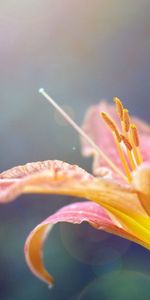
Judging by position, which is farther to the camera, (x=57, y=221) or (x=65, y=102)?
(x=65, y=102)

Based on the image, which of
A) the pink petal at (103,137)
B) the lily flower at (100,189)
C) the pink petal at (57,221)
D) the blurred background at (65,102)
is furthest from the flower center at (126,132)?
the blurred background at (65,102)

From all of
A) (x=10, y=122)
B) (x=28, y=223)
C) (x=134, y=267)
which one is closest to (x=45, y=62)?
(x=10, y=122)

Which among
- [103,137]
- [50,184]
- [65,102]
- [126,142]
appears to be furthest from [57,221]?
[65,102]

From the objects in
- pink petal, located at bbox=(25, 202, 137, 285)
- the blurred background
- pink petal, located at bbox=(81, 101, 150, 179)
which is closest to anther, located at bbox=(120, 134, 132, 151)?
pink petal, located at bbox=(25, 202, 137, 285)

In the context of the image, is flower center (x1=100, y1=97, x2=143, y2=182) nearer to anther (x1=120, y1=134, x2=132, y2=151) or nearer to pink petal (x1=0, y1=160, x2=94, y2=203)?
anther (x1=120, y1=134, x2=132, y2=151)

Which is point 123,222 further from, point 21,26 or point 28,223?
point 21,26

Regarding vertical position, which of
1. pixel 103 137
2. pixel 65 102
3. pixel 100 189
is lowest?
pixel 100 189

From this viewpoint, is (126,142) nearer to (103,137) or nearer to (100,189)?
(100,189)

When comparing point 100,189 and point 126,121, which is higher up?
point 126,121
